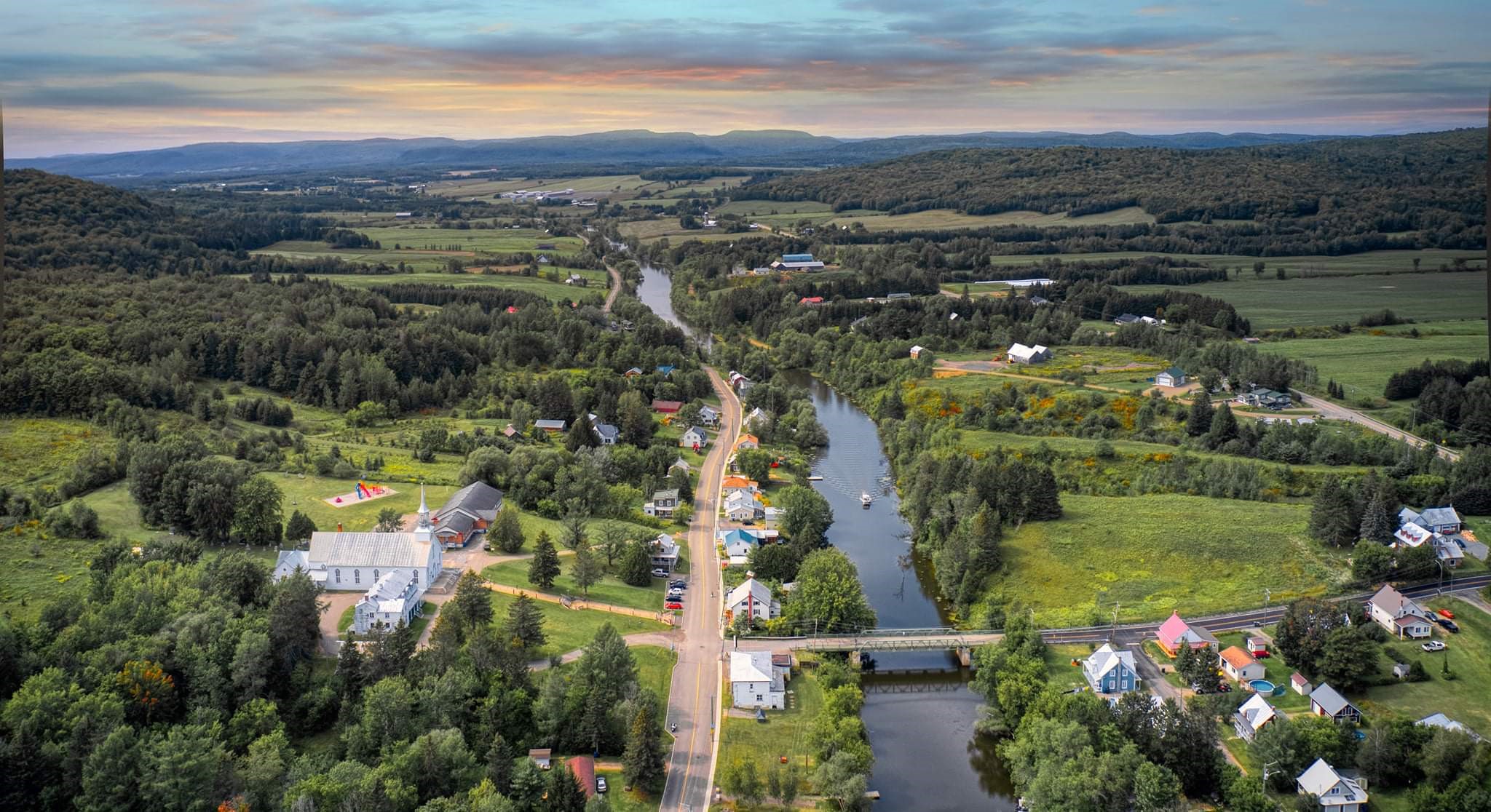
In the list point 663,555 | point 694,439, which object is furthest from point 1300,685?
point 694,439

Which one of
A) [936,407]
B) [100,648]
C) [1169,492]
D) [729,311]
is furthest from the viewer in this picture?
[729,311]

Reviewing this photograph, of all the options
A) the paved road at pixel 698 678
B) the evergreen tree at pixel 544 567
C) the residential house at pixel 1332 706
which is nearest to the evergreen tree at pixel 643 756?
the paved road at pixel 698 678

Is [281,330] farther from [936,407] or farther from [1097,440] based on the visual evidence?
[1097,440]

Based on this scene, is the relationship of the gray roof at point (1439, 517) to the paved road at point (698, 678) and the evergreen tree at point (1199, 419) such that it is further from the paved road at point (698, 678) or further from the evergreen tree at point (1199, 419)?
the paved road at point (698, 678)

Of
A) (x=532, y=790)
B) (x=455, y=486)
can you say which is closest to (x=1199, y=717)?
(x=532, y=790)

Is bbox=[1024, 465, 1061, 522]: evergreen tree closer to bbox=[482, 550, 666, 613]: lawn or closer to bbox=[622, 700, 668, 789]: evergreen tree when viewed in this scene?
bbox=[482, 550, 666, 613]: lawn

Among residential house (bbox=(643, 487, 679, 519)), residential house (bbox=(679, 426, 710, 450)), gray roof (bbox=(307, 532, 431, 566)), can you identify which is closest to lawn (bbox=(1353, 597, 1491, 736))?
residential house (bbox=(643, 487, 679, 519))

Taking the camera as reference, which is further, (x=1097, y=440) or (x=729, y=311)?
(x=729, y=311)
